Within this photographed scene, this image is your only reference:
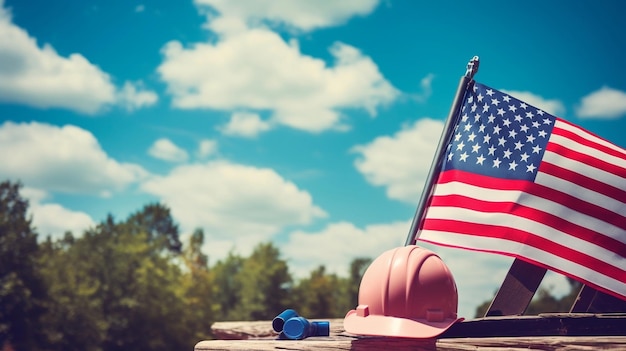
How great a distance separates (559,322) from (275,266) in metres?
42.6

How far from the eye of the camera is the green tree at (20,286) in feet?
99.8

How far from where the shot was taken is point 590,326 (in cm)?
536

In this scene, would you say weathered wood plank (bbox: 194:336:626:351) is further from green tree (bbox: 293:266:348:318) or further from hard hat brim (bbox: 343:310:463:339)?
green tree (bbox: 293:266:348:318)

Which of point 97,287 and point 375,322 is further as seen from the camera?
point 97,287

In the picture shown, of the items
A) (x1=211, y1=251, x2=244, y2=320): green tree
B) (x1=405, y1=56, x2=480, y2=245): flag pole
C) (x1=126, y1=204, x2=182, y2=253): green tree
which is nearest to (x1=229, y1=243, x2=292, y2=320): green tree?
(x1=211, y1=251, x2=244, y2=320): green tree

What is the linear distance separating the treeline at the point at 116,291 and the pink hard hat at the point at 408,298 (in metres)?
29.3

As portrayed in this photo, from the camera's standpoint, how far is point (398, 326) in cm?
522

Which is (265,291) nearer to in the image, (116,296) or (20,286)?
(116,296)

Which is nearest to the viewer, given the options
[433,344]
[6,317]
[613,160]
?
[433,344]

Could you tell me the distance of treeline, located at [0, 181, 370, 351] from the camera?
104 ft

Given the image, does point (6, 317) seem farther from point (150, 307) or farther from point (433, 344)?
point (433, 344)

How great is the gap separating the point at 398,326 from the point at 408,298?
25 centimetres

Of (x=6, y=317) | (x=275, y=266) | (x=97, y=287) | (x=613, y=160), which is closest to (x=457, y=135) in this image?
(x=613, y=160)

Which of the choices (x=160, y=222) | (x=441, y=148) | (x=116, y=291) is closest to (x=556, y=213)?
(x=441, y=148)
